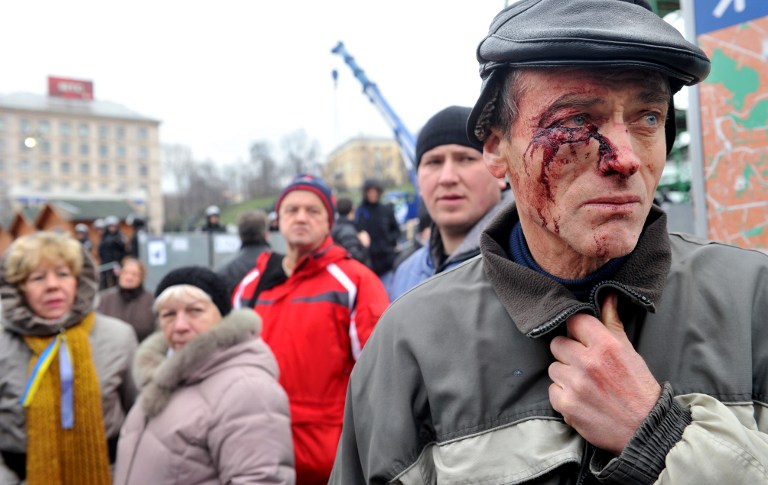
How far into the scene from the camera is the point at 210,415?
2498mm

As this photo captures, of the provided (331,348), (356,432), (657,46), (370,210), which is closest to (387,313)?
(356,432)

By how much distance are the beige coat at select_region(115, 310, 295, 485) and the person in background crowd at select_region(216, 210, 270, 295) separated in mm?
2531

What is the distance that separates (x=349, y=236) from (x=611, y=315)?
5142 millimetres

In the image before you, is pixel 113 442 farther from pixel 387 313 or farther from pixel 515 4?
pixel 515 4

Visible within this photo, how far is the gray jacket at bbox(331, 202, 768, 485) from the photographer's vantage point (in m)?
1.03

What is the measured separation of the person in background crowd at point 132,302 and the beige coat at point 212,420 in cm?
357

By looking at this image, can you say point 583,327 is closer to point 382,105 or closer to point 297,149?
point 382,105

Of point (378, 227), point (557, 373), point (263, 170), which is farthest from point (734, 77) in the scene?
point (263, 170)

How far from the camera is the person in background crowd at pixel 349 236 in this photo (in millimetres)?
6051

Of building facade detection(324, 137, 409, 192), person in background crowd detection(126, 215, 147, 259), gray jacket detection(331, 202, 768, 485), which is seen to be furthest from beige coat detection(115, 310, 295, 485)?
building facade detection(324, 137, 409, 192)

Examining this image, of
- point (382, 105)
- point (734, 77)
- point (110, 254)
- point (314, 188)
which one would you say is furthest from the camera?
A: point (382, 105)

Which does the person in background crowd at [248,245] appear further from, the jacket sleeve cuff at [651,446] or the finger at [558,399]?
the jacket sleeve cuff at [651,446]

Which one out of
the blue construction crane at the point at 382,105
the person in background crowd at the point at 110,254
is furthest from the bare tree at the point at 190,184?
the person in background crowd at the point at 110,254

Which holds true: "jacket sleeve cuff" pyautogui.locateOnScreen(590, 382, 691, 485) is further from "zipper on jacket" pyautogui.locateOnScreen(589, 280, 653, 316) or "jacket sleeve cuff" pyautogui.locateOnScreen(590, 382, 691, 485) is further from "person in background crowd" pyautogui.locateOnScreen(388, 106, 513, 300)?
"person in background crowd" pyautogui.locateOnScreen(388, 106, 513, 300)
